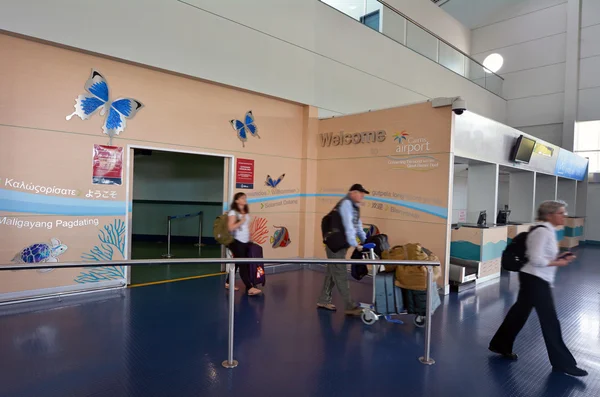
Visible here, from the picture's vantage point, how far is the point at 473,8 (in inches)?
527

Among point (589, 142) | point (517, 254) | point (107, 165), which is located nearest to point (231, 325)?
point (517, 254)

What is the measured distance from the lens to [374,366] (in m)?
3.00

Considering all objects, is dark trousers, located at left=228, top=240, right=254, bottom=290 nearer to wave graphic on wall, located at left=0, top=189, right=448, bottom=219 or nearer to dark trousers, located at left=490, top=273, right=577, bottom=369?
wave graphic on wall, located at left=0, top=189, right=448, bottom=219

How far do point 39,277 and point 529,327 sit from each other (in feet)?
19.3

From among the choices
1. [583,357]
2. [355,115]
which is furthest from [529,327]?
[355,115]

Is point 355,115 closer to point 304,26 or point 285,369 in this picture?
point 304,26

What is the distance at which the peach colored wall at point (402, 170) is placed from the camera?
528 centimetres

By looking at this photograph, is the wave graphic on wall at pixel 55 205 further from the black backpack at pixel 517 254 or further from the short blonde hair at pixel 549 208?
the short blonde hair at pixel 549 208

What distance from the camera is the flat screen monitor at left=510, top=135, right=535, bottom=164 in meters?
6.99

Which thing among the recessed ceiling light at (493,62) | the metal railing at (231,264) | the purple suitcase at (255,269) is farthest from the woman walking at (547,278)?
the recessed ceiling light at (493,62)

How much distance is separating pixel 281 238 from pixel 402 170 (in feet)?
8.52

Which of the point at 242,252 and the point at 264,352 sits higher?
the point at 242,252

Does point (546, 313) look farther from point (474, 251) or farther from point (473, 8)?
point (473, 8)

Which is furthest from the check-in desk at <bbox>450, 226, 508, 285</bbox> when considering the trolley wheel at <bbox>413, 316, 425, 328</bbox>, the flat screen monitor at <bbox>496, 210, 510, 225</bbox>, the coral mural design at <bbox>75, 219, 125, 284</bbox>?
the coral mural design at <bbox>75, 219, 125, 284</bbox>
